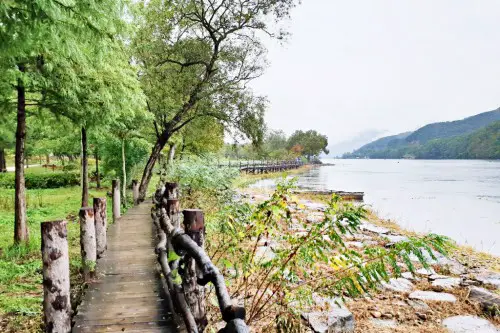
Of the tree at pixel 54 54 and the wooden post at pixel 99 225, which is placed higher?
the tree at pixel 54 54

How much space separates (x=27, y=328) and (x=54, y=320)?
1.13 meters

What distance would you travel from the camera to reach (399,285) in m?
6.71

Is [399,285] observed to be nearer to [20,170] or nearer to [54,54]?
[54,54]

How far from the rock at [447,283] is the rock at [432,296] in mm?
460

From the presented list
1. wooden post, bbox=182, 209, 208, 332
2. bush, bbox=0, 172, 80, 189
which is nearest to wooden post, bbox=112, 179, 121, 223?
wooden post, bbox=182, 209, 208, 332

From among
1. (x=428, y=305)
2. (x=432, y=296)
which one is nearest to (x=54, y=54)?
(x=428, y=305)

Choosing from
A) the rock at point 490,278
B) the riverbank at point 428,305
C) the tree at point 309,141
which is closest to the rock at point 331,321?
the riverbank at point 428,305

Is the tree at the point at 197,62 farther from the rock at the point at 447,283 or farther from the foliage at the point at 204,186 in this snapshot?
the rock at the point at 447,283

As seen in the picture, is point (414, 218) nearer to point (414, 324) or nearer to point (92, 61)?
point (414, 324)

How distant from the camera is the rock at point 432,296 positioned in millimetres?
6023

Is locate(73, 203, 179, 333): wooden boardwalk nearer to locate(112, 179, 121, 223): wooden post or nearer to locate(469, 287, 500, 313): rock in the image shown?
locate(112, 179, 121, 223): wooden post

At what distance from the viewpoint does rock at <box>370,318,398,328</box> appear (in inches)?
206

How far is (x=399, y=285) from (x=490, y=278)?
2056 millimetres

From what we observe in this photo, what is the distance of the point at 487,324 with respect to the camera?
5.22 m
